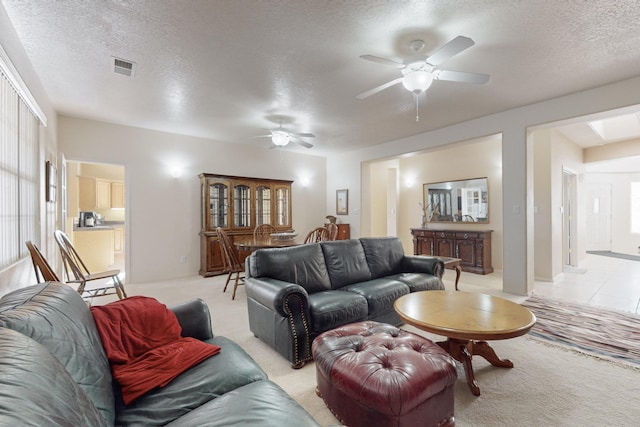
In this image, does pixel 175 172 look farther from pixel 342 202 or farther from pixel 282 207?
pixel 342 202

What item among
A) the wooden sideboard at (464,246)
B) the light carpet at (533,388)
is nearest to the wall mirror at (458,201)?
the wooden sideboard at (464,246)

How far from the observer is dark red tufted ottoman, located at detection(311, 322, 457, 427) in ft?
4.50

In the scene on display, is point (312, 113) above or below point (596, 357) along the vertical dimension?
above

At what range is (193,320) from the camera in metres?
1.77

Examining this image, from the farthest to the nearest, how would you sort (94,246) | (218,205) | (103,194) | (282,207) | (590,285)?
(103,194)
(282,207)
(94,246)
(218,205)
(590,285)

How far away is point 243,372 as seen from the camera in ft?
4.41

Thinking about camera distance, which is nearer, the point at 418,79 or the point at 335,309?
the point at 335,309

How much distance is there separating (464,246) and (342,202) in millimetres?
2750

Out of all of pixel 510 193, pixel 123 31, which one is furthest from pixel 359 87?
pixel 510 193

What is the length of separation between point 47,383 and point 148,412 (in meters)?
0.54

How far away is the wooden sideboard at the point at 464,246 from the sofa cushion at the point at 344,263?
3.20 metres

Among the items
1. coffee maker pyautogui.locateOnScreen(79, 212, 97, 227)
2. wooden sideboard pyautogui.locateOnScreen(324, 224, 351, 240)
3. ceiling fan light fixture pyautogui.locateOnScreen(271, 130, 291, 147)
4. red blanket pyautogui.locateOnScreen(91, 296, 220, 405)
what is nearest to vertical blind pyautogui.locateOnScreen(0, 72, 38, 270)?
red blanket pyautogui.locateOnScreen(91, 296, 220, 405)

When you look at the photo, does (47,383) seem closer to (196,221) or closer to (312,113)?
(312,113)

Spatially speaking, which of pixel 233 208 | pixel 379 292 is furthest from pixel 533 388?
pixel 233 208
